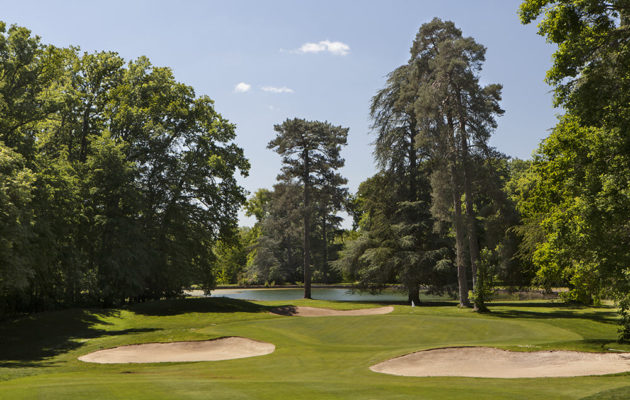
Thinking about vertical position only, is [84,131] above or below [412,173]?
above

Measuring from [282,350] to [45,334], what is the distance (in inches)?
545

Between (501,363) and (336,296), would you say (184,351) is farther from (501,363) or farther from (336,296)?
(336,296)

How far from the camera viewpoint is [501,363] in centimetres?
1717

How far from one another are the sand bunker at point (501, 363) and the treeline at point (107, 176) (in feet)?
60.2

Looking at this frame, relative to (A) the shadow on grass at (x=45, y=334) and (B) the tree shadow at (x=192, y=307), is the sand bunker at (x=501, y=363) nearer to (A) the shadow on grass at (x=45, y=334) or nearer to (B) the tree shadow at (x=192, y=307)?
(A) the shadow on grass at (x=45, y=334)

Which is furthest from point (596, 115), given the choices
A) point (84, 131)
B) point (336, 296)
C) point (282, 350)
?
point (336, 296)

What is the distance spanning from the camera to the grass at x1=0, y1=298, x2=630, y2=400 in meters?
11.6

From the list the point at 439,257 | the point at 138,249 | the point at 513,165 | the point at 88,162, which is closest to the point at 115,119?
the point at 88,162

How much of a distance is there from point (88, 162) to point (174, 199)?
23.4 feet

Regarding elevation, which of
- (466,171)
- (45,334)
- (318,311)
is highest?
(466,171)

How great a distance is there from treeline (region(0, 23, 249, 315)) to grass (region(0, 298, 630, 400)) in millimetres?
3303

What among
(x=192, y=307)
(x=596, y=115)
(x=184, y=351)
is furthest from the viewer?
(x=192, y=307)

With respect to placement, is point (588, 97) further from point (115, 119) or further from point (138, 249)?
point (115, 119)

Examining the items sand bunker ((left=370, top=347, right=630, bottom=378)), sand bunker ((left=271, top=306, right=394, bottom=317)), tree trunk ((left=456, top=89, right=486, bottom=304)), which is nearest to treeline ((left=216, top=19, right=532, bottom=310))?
tree trunk ((left=456, top=89, right=486, bottom=304))
